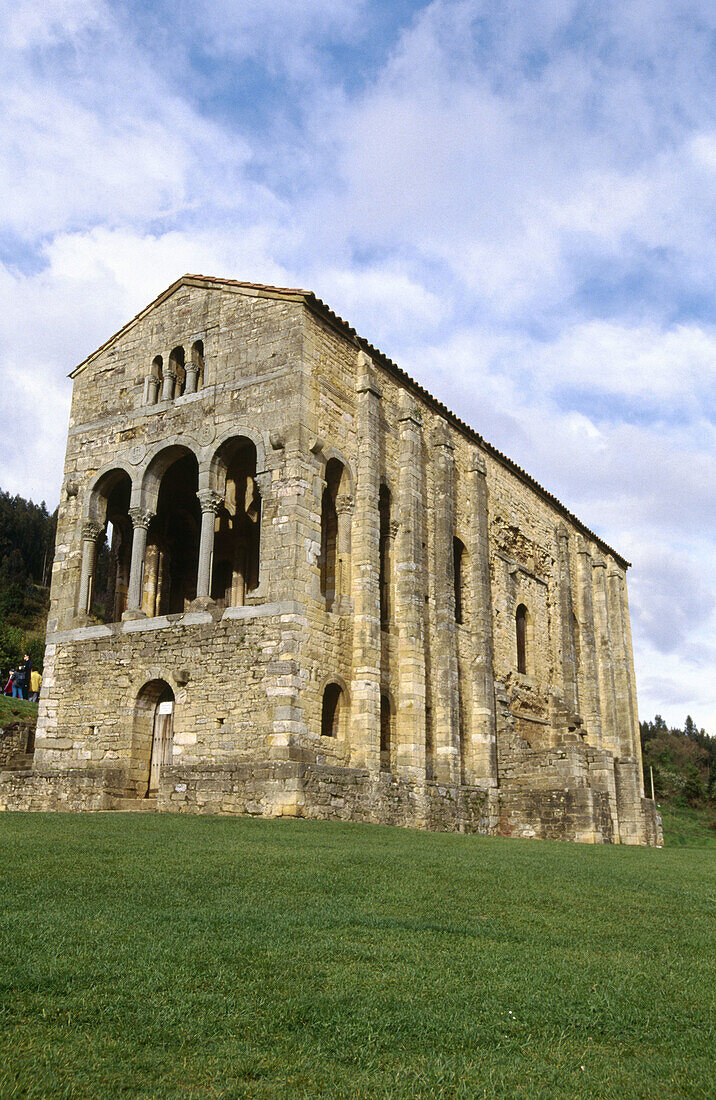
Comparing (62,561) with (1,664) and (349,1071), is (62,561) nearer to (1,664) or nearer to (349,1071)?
(1,664)

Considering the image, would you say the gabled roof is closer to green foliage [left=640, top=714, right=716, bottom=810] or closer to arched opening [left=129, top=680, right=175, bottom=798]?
arched opening [left=129, top=680, right=175, bottom=798]

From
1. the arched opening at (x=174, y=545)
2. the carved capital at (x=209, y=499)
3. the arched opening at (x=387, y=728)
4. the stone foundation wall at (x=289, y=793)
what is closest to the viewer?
the stone foundation wall at (x=289, y=793)

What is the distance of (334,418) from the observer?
20062 mm

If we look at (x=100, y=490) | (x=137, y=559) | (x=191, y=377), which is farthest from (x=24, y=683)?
(x=191, y=377)

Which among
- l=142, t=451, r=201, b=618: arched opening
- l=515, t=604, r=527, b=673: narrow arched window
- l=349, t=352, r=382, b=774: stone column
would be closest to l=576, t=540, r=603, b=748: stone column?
l=515, t=604, r=527, b=673: narrow arched window

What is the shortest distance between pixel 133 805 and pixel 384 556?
8078mm

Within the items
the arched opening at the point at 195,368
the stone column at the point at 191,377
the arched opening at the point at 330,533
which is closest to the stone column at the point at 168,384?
the stone column at the point at 191,377

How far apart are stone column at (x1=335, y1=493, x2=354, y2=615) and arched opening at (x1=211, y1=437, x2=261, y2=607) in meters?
3.23

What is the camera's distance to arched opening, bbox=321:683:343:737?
18656mm

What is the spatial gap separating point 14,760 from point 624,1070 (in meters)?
18.9

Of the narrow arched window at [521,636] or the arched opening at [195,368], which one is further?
the narrow arched window at [521,636]

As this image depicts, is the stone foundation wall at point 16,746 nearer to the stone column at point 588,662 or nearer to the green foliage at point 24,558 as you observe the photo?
the stone column at point 588,662

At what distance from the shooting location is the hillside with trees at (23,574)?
39.0 meters

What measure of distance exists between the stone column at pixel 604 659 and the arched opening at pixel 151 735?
1800 centimetres
